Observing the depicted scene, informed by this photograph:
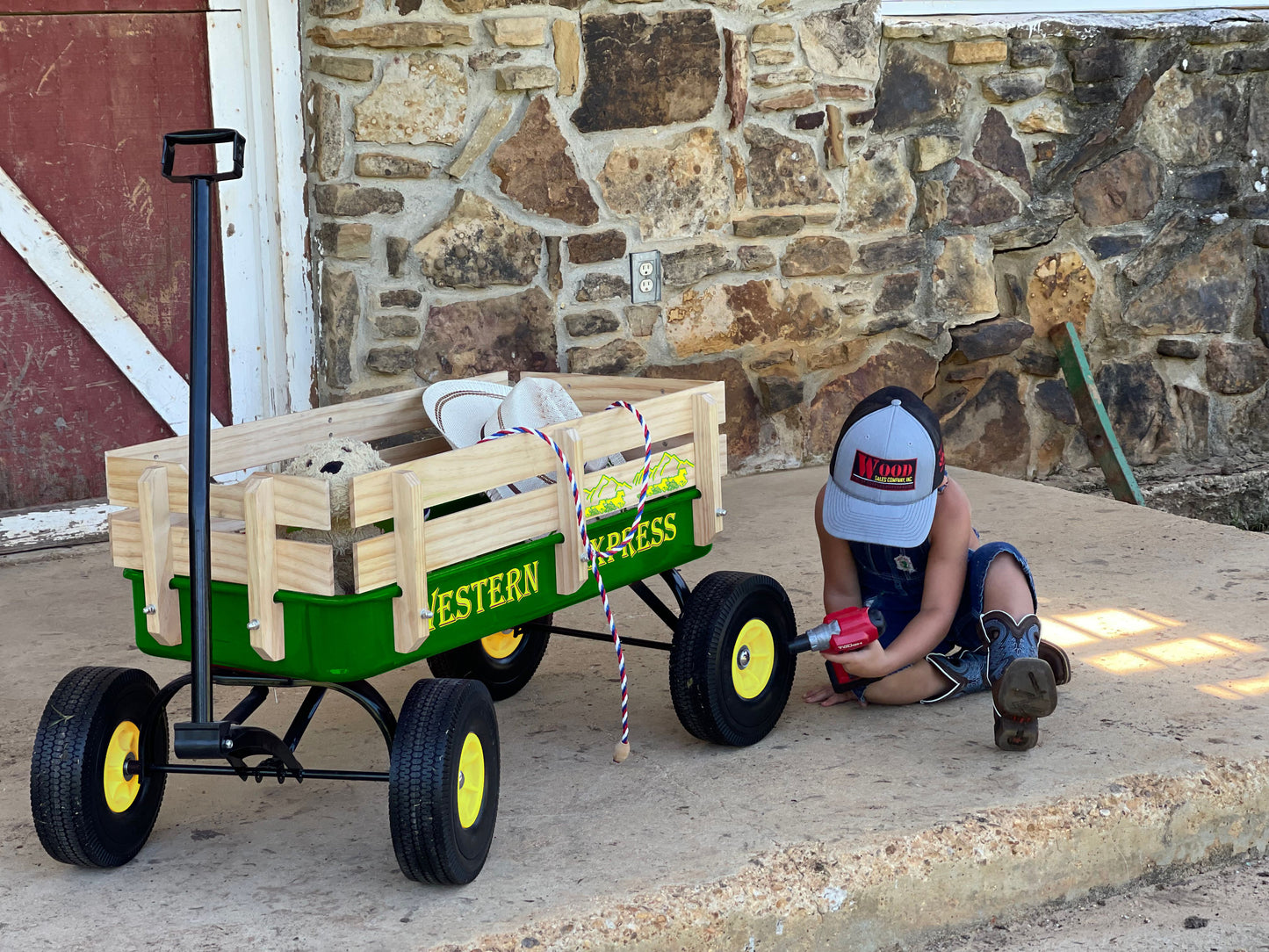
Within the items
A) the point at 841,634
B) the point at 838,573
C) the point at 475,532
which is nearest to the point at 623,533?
the point at 475,532

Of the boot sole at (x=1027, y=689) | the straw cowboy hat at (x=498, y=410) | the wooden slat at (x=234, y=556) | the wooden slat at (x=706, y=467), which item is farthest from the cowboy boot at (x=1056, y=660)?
the wooden slat at (x=234, y=556)

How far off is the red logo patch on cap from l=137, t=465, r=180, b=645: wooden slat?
1.43 metres

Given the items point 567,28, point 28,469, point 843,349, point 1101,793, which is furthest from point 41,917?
point 843,349

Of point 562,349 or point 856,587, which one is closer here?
point 856,587

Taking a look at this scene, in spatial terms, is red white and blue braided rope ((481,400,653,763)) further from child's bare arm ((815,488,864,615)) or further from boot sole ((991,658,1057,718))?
boot sole ((991,658,1057,718))

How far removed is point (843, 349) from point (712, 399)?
244 centimetres

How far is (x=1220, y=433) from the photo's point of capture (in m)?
5.97

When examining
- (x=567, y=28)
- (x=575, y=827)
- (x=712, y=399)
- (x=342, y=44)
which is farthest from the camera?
(x=567, y=28)

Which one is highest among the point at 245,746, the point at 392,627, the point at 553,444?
the point at 553,444

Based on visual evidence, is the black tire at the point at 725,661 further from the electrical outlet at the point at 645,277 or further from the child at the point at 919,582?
the electrical outlet at the point at 645,277

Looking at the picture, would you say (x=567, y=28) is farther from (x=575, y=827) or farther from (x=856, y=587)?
→ (x=575, y=827)

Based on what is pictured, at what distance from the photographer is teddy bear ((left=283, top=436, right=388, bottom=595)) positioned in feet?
7.61

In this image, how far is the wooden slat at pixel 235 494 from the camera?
226cm

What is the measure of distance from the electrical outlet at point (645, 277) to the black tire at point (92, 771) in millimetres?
2776
